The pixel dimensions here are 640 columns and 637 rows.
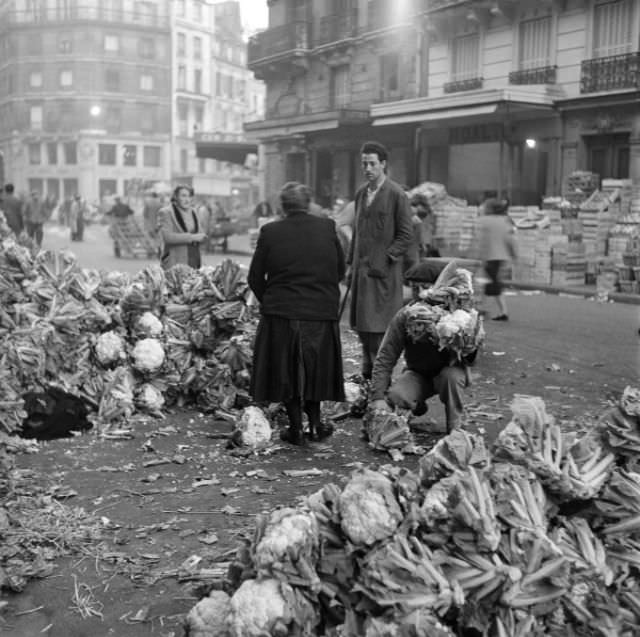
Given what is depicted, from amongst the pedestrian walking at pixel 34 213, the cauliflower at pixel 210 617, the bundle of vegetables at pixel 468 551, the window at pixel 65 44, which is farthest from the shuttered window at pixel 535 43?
the window at pixel 65 44

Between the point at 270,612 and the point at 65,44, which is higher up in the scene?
the point at 65,44

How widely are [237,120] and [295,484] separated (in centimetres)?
9265

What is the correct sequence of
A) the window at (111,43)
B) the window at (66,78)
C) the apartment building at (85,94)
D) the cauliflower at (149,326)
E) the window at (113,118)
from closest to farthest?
the cauliflower at (149,326) → the apartment building at (85,94) → the window at (113,118) → the window at (66,78) → the window at (111,43)

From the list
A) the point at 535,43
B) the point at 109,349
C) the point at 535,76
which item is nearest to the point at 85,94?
the point at 535,43

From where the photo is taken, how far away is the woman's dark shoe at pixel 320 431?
20.3ft

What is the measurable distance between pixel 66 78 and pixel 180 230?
78.4m

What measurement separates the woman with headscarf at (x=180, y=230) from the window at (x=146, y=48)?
79597 millimetres

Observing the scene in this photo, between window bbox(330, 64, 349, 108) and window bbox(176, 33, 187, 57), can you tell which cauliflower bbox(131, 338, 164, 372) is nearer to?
window bbox(330, 64, 349, 108)

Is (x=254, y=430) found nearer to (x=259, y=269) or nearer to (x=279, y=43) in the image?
(x=259, y=269)

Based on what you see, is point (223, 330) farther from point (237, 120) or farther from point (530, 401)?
point (237, 120)

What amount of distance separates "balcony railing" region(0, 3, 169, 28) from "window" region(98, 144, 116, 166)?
481 inches

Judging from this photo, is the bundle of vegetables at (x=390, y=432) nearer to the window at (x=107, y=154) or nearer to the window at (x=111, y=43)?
the window at (x=107, y=154)

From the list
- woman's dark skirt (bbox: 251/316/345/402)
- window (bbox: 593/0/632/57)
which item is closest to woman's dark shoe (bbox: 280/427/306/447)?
woman's dark skirt (bbox: 251/316/345/402)

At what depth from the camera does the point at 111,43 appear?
82688 mm
